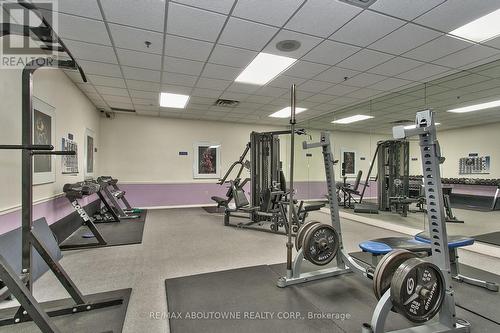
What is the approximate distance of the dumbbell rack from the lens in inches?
75.5

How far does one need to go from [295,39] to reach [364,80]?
2159 mm

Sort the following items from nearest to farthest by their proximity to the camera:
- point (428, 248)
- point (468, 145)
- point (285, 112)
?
point (428, 248) → point (468, 145) → point (285, 112)

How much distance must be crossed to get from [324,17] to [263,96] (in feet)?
9.95

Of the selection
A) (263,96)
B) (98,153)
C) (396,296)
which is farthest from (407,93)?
(98,153)

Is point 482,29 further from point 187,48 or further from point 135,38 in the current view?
point 135,38

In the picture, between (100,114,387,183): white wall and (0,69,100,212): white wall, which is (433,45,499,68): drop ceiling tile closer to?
(100,114,387,183): white wall

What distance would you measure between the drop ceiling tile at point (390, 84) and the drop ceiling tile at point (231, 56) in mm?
2735

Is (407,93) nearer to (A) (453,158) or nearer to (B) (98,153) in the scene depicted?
(A) (453,158)

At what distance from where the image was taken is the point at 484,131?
5.26m

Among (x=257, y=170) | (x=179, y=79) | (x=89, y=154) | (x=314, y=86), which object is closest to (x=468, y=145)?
(x=314, y=86)

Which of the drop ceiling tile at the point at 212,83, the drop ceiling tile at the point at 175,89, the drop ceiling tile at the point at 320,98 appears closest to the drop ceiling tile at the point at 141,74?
the drop ceiling tile at the point at 175,89

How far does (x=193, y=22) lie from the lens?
2.85 meters

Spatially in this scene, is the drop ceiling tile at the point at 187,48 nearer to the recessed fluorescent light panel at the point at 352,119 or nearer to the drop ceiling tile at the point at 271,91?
the drop ceiling tile at the point at 271,91

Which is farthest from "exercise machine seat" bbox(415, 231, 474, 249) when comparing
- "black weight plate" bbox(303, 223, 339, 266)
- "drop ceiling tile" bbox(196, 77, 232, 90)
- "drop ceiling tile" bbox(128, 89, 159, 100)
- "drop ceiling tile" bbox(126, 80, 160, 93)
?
"drop ceiling tile" bbox(128, 89, 159, 100)
